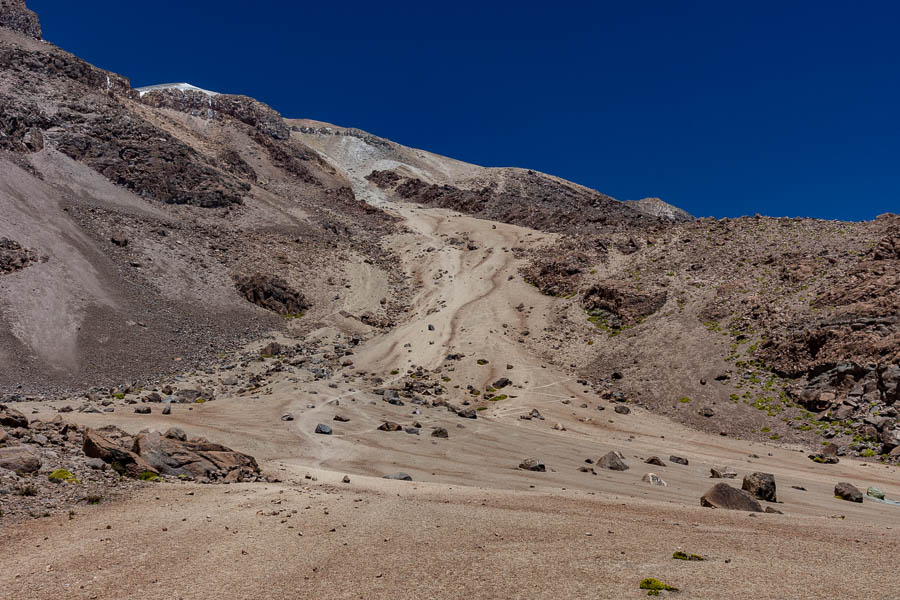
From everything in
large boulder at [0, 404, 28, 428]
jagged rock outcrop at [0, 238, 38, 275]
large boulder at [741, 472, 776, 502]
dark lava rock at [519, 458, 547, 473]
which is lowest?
large boulder at [0, 404, 28, 428]

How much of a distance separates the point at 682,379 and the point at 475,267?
2630 centimetres

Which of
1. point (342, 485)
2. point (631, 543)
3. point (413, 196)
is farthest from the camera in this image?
point (413, 196)

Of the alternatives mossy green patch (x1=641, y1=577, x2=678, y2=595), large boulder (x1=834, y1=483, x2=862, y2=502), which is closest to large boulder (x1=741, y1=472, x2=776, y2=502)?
large boulder (x1=834, y1=483, x2=862, y2=502)

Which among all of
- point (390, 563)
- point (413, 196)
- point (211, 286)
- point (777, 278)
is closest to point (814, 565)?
point (390, 563)

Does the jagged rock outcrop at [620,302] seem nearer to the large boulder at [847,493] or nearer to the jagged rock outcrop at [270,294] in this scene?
the large boulder at [847,493]

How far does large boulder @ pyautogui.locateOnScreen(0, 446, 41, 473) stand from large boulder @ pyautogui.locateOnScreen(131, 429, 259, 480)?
95.0 inches

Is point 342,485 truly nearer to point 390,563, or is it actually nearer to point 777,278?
point 390,563

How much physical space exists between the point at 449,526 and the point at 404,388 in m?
20.2

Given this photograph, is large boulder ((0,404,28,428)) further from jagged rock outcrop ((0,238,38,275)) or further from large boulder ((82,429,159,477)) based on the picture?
jagged rock outcrop ((0,238,38,275))

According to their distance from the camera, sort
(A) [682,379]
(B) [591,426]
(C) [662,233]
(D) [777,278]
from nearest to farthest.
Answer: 1. (B) [591,426]
2. (A) [682,379]
3. (D) [777,278]
4. (C) [662,233]

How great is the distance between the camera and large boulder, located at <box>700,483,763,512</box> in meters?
13.3

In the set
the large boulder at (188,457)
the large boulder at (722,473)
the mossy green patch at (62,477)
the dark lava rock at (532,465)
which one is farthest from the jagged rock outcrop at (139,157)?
the large boulder at (722,473)

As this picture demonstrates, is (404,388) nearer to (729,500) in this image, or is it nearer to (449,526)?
(729,500)

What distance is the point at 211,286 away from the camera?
42062mm
